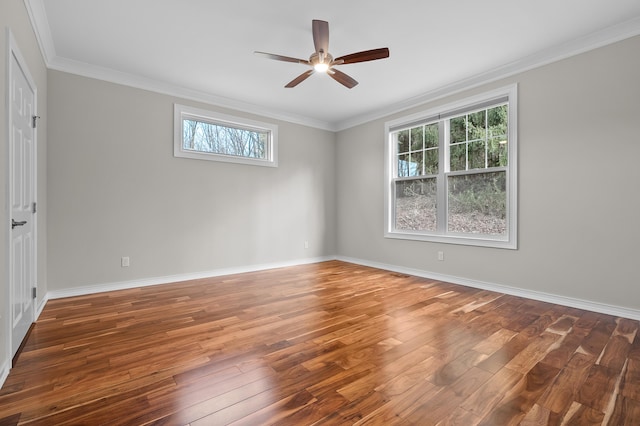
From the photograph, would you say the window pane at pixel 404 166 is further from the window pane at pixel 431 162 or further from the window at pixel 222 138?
the window at pixel 222 138

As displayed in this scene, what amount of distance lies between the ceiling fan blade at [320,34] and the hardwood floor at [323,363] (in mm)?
2470

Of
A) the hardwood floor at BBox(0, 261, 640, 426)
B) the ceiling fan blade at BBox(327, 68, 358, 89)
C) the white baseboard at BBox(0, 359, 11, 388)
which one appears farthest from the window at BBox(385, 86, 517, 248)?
the white baseboard at BBox(0, 359, 11, 388)

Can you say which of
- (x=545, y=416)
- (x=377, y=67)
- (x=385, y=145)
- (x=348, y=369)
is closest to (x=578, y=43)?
(x=377, y=67)


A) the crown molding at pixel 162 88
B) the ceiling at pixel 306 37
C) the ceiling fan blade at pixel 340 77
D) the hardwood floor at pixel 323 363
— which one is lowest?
the hardwood floor at pixel 323 363

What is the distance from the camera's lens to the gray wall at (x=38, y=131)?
184 centimetres

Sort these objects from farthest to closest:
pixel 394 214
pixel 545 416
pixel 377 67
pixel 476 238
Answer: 1. pixel 394 214
2. pixel 476 238
3. pixel 377 67
4. pixel 545 416

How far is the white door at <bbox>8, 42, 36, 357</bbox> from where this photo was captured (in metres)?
2.06

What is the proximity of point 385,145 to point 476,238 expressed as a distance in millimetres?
2119

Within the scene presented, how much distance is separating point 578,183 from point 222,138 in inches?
181

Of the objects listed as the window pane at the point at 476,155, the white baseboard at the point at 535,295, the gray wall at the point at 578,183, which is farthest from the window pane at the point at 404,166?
the white baseboard at the point at 535,295

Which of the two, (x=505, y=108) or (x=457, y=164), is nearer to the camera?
(x=505, y=108)

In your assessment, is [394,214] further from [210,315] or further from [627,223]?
[210,315]

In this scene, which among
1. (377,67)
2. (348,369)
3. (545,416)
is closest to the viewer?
(545,416)

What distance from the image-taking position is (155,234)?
13.5 feet
